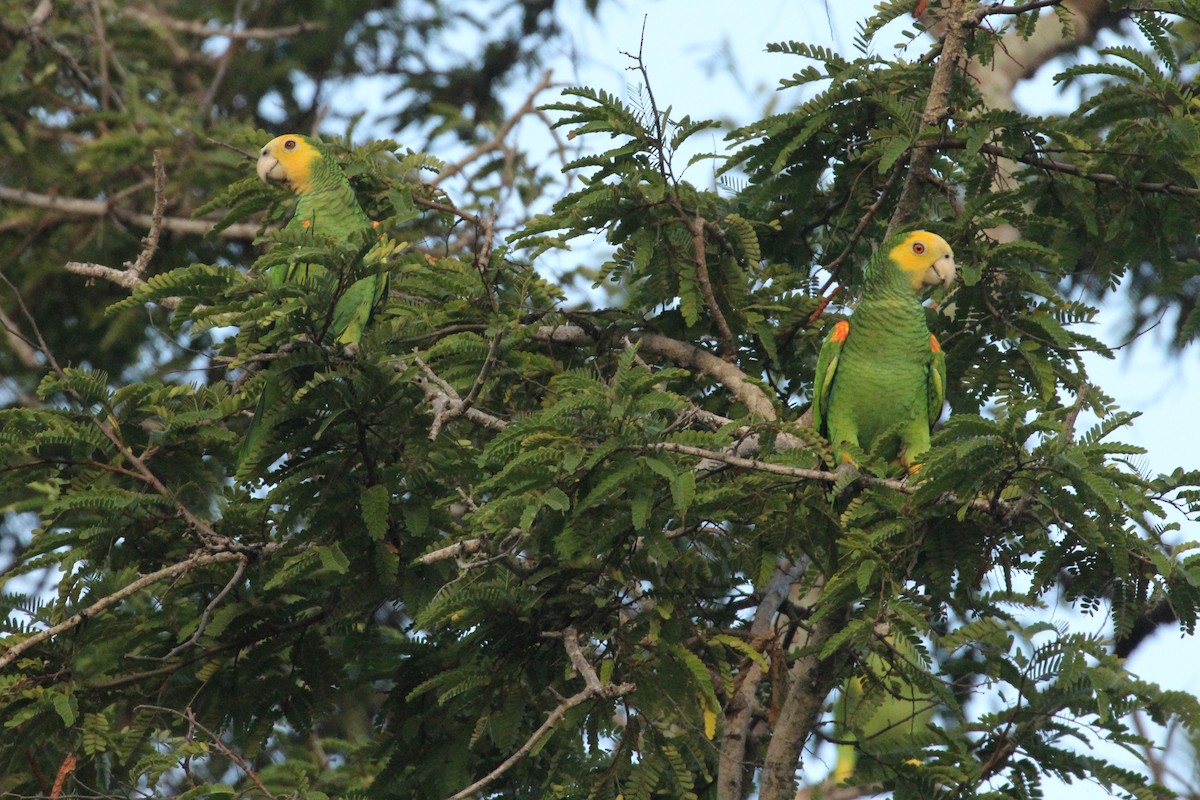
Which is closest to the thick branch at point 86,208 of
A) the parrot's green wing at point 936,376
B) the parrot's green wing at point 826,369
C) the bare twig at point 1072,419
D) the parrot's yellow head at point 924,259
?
the parrot's green wing at point 826,369

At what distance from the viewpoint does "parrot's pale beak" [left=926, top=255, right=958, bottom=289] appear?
5.26 m

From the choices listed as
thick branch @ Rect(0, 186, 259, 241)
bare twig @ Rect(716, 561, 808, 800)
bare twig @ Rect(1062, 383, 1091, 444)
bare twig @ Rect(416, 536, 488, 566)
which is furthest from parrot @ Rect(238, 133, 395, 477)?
thick branch @ Rect(0, 186, 259, 241)

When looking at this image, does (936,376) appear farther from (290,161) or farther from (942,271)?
(290,161)

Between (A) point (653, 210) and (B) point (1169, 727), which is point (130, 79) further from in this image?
(B) point (1169, 727)

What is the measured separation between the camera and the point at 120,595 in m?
4.60

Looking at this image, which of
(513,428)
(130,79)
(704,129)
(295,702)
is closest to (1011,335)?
(704,129)

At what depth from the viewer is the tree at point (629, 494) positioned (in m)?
4.14

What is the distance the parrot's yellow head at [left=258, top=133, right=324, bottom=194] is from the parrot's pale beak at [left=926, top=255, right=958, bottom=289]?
3003 millimetres

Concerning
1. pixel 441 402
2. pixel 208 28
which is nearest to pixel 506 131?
pixel 208 28

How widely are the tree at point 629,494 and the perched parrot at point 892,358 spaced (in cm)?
17

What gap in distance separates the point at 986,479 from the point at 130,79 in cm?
753

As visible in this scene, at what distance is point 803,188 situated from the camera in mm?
5613

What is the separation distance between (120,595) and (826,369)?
3.03 m

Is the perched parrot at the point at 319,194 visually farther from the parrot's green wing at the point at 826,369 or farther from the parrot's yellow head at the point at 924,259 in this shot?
the parrot's yellow head at the point at 924,259
